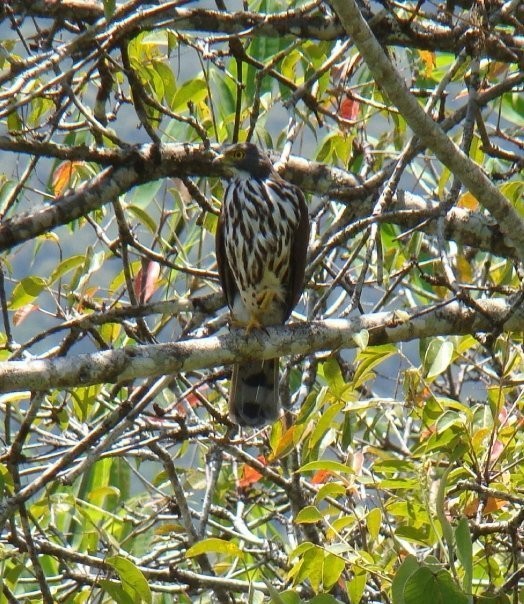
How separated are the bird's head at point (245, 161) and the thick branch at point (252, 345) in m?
0.97

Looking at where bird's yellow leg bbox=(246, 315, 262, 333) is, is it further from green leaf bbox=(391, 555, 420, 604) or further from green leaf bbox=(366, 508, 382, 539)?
green leaf bbox=(391, 555, 420, 604)

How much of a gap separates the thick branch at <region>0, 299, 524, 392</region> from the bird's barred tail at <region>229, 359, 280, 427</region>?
3.20 ft

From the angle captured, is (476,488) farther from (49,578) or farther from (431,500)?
(49,578)

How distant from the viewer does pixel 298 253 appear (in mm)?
4879

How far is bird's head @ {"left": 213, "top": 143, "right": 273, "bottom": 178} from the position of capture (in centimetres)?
450

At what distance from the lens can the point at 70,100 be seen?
367cm

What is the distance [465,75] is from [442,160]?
106 cm

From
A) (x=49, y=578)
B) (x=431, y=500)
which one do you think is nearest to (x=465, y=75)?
(x=431, y=500)

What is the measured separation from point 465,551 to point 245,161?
258 centimetres

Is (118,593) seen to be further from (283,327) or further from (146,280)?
(146,280)

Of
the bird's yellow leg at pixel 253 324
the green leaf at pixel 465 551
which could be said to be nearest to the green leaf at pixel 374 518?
the green leaf at pixel 465 551

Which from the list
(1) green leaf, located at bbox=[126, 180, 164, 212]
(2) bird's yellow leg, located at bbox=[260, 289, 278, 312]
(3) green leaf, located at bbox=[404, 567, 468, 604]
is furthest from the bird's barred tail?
(3) green leaf, located at bbox=[404, 567, 468, 604]

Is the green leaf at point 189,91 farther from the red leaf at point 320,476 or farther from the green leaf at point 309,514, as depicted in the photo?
the green leaf at point 309,514

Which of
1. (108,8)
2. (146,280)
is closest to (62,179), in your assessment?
(146,280)
